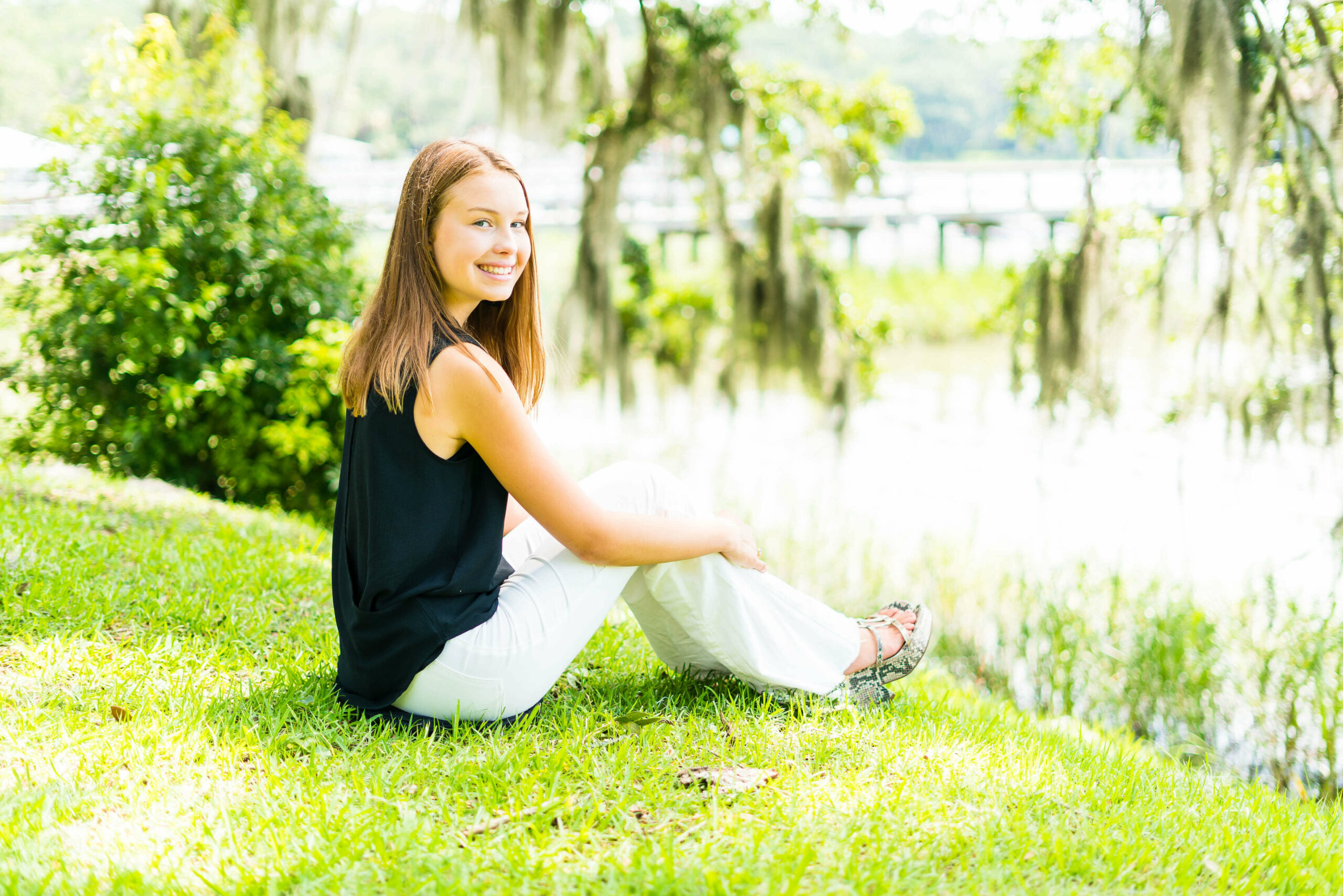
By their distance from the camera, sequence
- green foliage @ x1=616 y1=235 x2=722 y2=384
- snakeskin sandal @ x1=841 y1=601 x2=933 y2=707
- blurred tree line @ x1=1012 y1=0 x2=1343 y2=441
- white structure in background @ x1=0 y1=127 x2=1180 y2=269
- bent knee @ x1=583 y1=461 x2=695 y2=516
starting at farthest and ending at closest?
green foliage @ x1=616 y1=235 x2=722 y2=384 < white structure in background @ x1=0 y1=127 x2=1180 y2=269 < blurred tree line @ x1=1012 y1=0 x2=1343 y2=441 < snakeskin sandal @ x1=841 y1=601 x2=933 y2=707 < bent knee @ x1=583 y1=461 x2=695 y2=516

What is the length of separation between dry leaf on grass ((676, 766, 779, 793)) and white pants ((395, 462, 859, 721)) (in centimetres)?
28

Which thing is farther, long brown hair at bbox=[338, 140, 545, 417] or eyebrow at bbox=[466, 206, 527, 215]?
eyebrow at bbox=[466, 206, 527, 215]

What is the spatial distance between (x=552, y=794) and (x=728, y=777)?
342 millimetres

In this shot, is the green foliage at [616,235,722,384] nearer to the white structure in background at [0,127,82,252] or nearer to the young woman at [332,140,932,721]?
the white structure in background at [0,127,82,252]

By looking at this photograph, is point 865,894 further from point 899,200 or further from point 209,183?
point 899,200

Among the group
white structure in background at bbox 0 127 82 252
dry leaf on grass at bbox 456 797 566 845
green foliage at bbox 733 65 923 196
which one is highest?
green foliage at bbox 733 65 923 196

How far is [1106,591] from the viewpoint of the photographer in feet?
15.6

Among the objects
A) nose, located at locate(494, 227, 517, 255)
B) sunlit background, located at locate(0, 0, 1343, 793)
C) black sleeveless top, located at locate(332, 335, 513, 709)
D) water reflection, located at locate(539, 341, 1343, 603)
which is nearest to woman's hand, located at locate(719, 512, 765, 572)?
black sleeveless top, located at locate(332, 335, 513, 709)

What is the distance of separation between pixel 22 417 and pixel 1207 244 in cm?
616

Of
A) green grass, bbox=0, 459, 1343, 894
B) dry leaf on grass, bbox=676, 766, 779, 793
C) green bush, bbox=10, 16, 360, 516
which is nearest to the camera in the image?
green grass, bbox=0, 459, 1343, 894

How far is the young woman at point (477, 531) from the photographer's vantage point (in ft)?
6.26

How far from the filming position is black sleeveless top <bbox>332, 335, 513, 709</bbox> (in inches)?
74.9

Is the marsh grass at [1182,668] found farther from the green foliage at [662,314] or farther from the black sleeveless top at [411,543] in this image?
the green foliage at [662,314]

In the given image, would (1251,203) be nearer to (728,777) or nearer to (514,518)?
(514,518)
